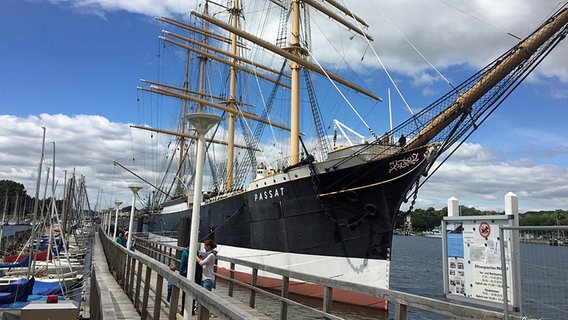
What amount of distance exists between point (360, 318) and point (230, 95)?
72.7 feet

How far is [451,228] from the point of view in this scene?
15.2 ft

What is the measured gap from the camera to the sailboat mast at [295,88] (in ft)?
60.5

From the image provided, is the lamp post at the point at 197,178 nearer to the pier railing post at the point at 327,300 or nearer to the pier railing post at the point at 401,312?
the pier railing post at the point at 327,300

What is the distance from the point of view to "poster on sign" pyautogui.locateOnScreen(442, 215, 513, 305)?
4047 millimetres

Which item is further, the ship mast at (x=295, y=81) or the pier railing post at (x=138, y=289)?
the ship mast at (x=295, y=81)

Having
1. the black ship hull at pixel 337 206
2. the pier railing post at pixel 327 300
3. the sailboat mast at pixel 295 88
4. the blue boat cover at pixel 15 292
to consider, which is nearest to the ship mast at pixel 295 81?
the sailboat mast at pixel 295 88

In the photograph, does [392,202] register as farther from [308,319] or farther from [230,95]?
[230,95]

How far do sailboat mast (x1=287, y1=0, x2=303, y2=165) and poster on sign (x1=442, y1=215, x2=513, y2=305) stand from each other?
12.9 metres

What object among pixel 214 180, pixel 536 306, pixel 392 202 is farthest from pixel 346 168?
pixel 214 180

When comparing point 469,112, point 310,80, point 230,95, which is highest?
point 230,95

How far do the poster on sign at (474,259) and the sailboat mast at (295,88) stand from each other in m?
12.9

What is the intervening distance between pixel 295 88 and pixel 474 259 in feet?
52.3

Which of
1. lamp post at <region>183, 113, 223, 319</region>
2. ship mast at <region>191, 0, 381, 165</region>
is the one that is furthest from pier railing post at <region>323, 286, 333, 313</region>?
ship mast at <region>191, 0, 381, 165</region>

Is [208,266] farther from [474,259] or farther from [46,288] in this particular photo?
[46,288]
